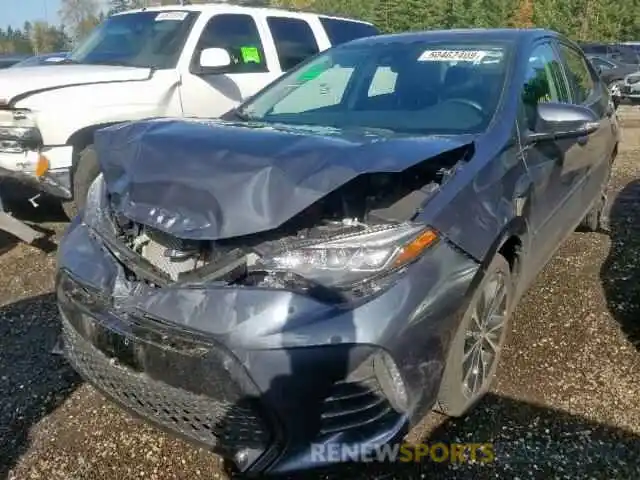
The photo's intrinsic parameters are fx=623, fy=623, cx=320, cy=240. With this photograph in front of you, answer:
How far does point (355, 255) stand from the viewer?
7.39 feet

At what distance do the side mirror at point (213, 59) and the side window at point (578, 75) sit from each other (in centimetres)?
313

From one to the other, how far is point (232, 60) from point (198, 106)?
2.40ft

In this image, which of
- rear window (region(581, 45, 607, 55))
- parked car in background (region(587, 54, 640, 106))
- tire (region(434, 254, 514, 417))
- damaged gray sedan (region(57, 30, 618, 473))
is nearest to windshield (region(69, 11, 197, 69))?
damaged gray sedan (region(57, 30, 618, 473))

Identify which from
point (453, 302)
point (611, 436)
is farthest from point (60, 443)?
point (611, 436)

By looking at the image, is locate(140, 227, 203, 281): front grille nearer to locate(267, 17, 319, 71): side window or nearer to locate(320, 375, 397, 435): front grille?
locate(320, 375, 397, 435): front grille

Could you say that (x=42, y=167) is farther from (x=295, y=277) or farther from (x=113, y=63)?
(x=295, y=277)

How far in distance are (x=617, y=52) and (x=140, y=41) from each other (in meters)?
21.2

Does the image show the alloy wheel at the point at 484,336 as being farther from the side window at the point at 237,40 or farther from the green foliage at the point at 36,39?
the green foliage at the point at 36,39

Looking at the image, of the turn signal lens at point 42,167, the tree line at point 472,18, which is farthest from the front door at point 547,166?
the tree line at point 472,18

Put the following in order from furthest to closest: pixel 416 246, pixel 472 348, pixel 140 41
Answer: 1. pixel 140 41
2. pixel 472 348
3. pixel 416 246

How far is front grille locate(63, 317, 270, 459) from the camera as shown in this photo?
2.16m

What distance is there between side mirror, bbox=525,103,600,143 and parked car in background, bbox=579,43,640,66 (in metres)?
21.2

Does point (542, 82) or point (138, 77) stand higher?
point (542, 82)

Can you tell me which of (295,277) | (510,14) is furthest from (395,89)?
(510,14)
